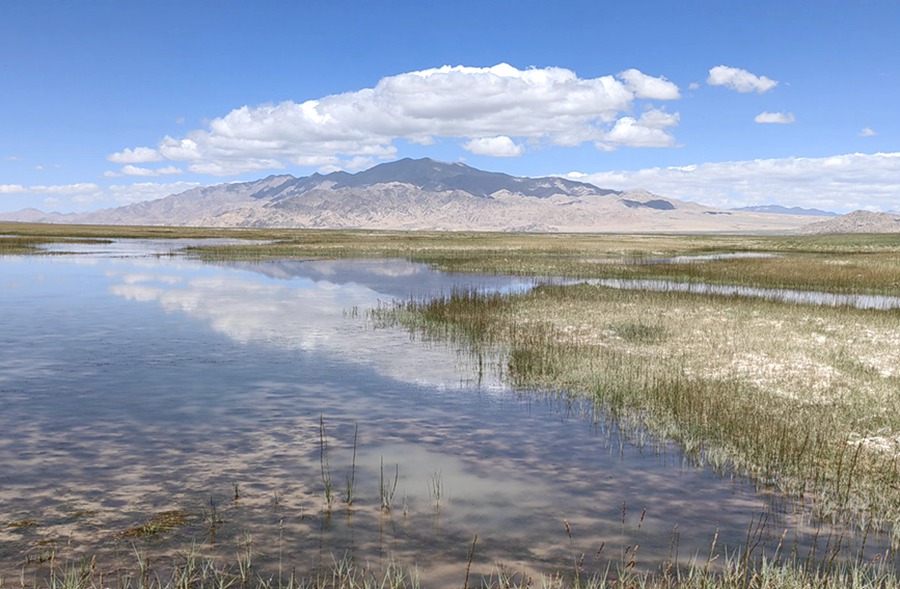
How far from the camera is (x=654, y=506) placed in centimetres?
1021

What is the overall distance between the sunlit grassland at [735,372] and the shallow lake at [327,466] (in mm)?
1061

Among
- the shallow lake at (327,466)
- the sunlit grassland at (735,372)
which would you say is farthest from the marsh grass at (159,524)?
the sunlit grassland at (735,372)

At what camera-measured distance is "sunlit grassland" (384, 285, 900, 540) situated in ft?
38.3

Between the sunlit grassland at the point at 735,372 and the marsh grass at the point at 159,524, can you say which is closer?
the marsh grass at the point at 159,524

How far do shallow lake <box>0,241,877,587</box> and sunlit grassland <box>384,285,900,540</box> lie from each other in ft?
3.48

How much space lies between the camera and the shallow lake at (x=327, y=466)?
8.65m

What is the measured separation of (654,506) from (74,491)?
27.7 ft

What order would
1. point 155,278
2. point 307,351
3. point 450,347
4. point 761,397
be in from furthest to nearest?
point 155,278, point 450,347, point 307,351, point 761,397

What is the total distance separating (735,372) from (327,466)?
11.7 metres

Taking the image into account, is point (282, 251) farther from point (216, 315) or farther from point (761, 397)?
point (761, 397)

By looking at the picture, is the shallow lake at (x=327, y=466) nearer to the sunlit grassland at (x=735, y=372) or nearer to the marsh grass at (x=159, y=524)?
the marsh grass at (x=159, y=524)

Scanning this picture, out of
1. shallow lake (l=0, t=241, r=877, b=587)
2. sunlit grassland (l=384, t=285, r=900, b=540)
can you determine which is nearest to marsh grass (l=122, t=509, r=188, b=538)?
shallow lake (l=0, t=241, r=877, b=587)

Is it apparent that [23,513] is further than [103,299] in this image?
No

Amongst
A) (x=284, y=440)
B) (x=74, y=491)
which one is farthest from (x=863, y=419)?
(x=74, y=491)
